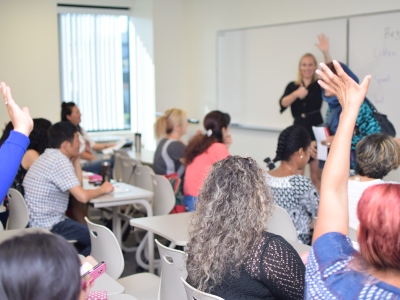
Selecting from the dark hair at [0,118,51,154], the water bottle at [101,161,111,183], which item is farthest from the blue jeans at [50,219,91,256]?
the dark hair at [0,118,51,154]

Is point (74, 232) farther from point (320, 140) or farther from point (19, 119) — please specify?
point (19, 119)

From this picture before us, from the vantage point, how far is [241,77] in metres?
7.34

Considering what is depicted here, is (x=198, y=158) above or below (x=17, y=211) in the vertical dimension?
above

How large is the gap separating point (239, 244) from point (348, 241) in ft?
2.25

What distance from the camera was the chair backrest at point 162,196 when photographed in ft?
15.7

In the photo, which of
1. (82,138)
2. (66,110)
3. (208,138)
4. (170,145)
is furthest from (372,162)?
(66,110)

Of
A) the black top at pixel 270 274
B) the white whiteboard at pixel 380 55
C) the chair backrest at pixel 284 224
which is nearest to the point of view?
the black top at pixel 270 274

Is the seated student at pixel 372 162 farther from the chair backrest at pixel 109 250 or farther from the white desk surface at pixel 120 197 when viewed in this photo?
the white desk surface at pixel 120 197

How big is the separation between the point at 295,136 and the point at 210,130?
4.20 ft

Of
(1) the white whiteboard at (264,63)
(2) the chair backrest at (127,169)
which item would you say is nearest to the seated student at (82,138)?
(2) the chair backrest at (127,169)

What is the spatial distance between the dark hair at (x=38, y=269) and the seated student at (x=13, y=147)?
571 mm

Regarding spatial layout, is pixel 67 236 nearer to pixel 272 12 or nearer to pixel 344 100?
pixel 344 100

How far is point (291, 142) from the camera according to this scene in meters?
3.77

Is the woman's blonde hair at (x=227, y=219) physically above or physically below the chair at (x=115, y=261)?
above
